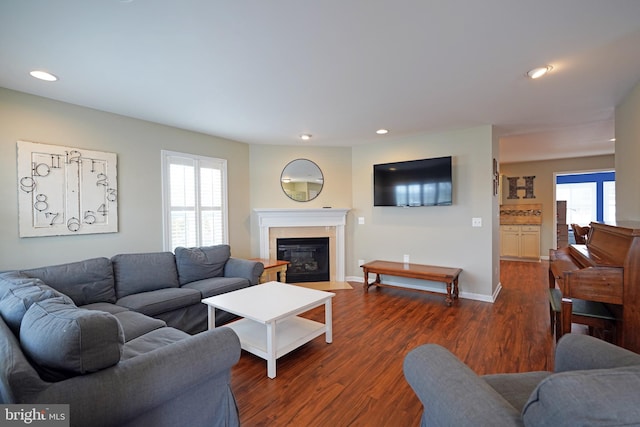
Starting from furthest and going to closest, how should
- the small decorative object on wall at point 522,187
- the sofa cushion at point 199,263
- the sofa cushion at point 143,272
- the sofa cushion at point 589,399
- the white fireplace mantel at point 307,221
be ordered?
the small decorative object on wall at point 522,187 → the white fireplace mantel at point 307,221 → the sofa cushion at point 199,263 → the sofa cushion at point 143,272 → the sofa cushion at point 589,399

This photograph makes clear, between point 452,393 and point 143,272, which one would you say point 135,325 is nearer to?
point 143,272

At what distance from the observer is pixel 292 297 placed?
269 cm

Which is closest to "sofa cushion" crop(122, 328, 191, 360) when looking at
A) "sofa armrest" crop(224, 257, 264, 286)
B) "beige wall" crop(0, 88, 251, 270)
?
"sofa armrest" crop(224, 257, 264, 286)

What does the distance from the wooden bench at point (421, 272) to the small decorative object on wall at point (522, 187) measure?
4.47m

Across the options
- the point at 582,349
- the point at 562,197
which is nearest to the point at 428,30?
the point at 582,349

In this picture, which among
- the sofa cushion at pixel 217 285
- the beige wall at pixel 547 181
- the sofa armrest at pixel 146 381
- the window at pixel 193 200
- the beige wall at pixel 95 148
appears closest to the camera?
the sofa armrest at pixel 146 381

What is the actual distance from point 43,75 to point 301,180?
10.7 ft

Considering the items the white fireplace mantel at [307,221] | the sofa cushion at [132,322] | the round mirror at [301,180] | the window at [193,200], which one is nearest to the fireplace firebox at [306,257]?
the white fireplace mantel at [307,221]

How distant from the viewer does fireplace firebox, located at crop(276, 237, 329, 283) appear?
493 centimetres

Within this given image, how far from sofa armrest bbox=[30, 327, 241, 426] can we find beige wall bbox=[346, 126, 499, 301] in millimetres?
3537

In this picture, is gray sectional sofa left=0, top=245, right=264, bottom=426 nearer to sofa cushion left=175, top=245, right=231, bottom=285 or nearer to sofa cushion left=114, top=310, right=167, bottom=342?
sofa cushion left=114, top=310, right=167, bottom=342

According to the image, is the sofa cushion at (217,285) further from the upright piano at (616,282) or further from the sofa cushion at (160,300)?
the upright piano at (616,282)

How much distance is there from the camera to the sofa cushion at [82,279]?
245 cm

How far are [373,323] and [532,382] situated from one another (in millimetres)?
1984
